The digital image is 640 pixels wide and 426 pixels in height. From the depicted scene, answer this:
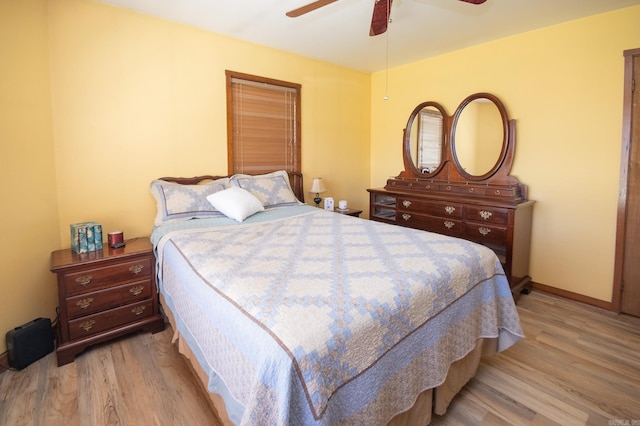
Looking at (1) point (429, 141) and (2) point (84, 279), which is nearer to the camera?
(2) point (84, 279)

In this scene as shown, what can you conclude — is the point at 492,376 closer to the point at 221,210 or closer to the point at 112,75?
the point at 221,210

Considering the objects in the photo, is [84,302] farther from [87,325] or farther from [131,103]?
[131,103]

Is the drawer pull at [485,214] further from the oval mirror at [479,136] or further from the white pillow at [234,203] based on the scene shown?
the white pillow at [234,203]

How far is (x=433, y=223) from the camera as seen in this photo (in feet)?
11.3

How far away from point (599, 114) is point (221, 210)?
10.8 feet

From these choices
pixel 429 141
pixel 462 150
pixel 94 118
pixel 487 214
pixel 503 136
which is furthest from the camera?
pixel 429 141

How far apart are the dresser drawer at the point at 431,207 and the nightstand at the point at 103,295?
259 cm

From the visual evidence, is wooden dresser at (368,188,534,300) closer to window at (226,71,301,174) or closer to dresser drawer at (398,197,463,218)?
dresser drawer at (398,197,463,218)

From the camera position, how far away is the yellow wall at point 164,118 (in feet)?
7.14

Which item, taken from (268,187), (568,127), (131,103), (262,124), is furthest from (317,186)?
(568,127)

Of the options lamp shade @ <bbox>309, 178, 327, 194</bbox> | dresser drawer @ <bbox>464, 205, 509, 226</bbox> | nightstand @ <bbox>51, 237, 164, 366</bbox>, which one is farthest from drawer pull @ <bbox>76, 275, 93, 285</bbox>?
dresser drawer @ <bbox>464, 205, 509, 226</bbox>

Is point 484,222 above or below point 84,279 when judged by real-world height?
above

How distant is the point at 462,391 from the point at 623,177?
7.43 ft

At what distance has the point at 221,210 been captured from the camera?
2.72 meters
